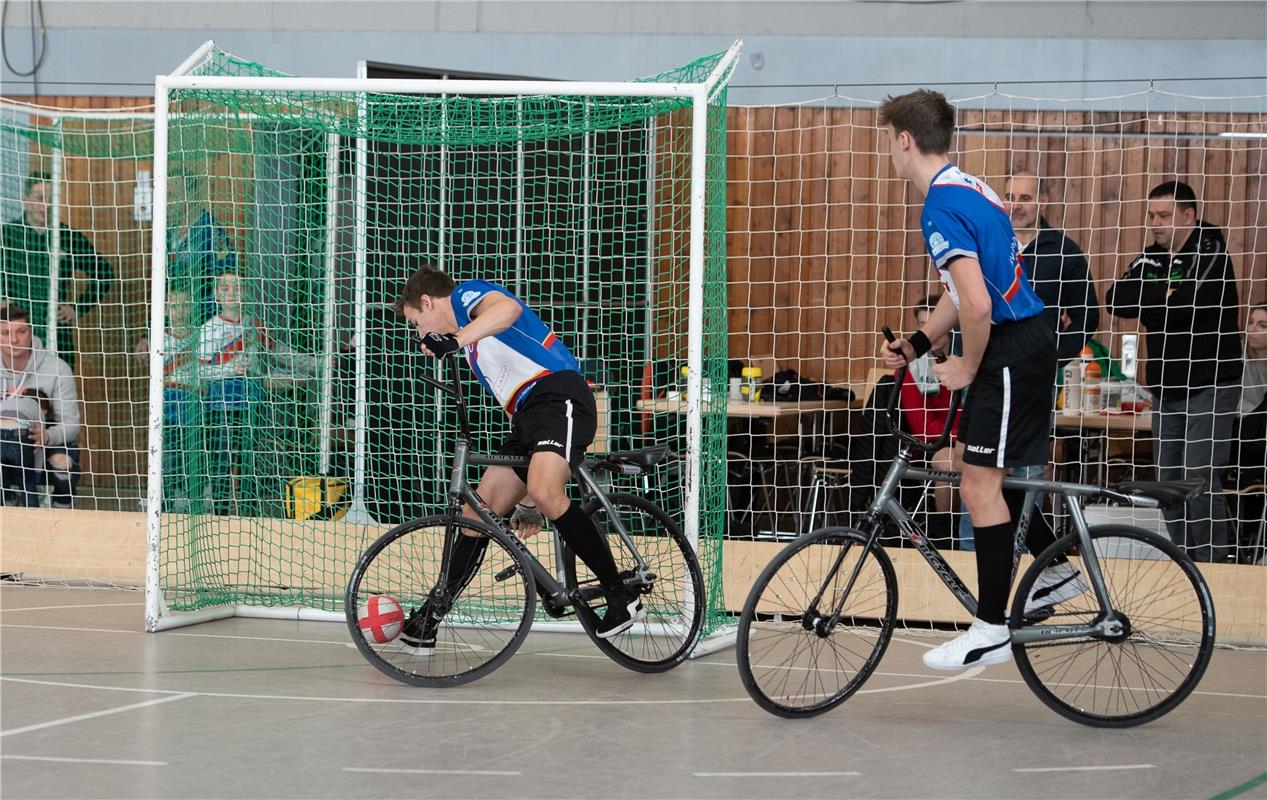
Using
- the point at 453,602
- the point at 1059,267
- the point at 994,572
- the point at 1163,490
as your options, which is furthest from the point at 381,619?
the point at 1059,267

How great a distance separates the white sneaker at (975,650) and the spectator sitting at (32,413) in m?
4.98

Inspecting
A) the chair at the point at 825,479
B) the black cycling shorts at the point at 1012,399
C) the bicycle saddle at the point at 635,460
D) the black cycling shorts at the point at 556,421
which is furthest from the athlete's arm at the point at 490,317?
the chair at the point at 825,479

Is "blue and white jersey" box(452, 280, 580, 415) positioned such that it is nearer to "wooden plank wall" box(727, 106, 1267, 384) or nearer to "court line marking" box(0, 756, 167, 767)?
"court line marking" box(0, 756, 167, 767)

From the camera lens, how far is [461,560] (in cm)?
447

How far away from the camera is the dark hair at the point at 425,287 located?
4.51 meters

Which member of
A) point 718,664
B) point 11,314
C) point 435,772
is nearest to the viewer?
point 435,772

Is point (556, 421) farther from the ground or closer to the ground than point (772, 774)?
farther from the ground

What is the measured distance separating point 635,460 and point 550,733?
3.41ft

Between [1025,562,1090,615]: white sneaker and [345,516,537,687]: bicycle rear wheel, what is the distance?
5.07ft

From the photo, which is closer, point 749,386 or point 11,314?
point 11,314

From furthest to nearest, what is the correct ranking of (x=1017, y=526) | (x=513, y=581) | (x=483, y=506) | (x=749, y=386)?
1. (x=749, y=386)
2. (x=513, y=581)
3. (x=483, y=506)
4. (x=1017, y=526)

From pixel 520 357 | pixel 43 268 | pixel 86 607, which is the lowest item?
pixel 86 607

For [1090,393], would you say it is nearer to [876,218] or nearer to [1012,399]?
[876,218]

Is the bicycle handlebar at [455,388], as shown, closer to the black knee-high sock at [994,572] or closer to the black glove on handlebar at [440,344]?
the black glove on handlebar at [440,344]
